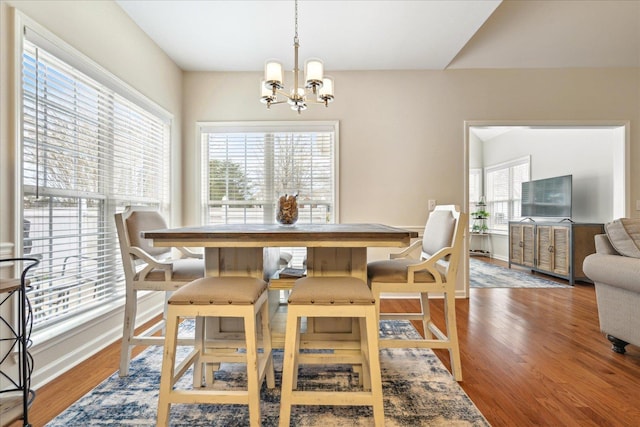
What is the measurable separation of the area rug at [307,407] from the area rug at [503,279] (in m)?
2.82

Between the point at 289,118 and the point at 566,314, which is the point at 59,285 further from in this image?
the point at 566,314

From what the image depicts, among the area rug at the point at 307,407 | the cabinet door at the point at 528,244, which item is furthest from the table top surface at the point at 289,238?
the cabinet door at the point at 528,244

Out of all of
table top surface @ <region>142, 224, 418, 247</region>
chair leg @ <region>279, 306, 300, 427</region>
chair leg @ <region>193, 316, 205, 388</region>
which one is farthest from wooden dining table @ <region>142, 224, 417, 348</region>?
chair leg @ <region>279, 306, 300, 427</region>

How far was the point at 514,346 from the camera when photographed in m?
2.26

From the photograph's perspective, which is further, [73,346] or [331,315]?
[73,346]

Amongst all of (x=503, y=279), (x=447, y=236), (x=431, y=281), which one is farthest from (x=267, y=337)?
(x=503, y=279)

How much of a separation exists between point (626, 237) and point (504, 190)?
514cm

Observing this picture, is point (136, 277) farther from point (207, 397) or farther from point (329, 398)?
point (329, 398)

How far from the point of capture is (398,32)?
9.29ft

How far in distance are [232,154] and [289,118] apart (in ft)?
2.54

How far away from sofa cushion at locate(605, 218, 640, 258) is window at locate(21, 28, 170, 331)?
3566 mm

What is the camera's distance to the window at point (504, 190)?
247 inches

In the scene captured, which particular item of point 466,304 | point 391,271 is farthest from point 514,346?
point 391,271

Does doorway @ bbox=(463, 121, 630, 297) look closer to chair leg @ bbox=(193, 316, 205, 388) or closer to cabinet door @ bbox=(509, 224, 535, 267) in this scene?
cabinet door @ bbox=(509, 224, 535, 267)
